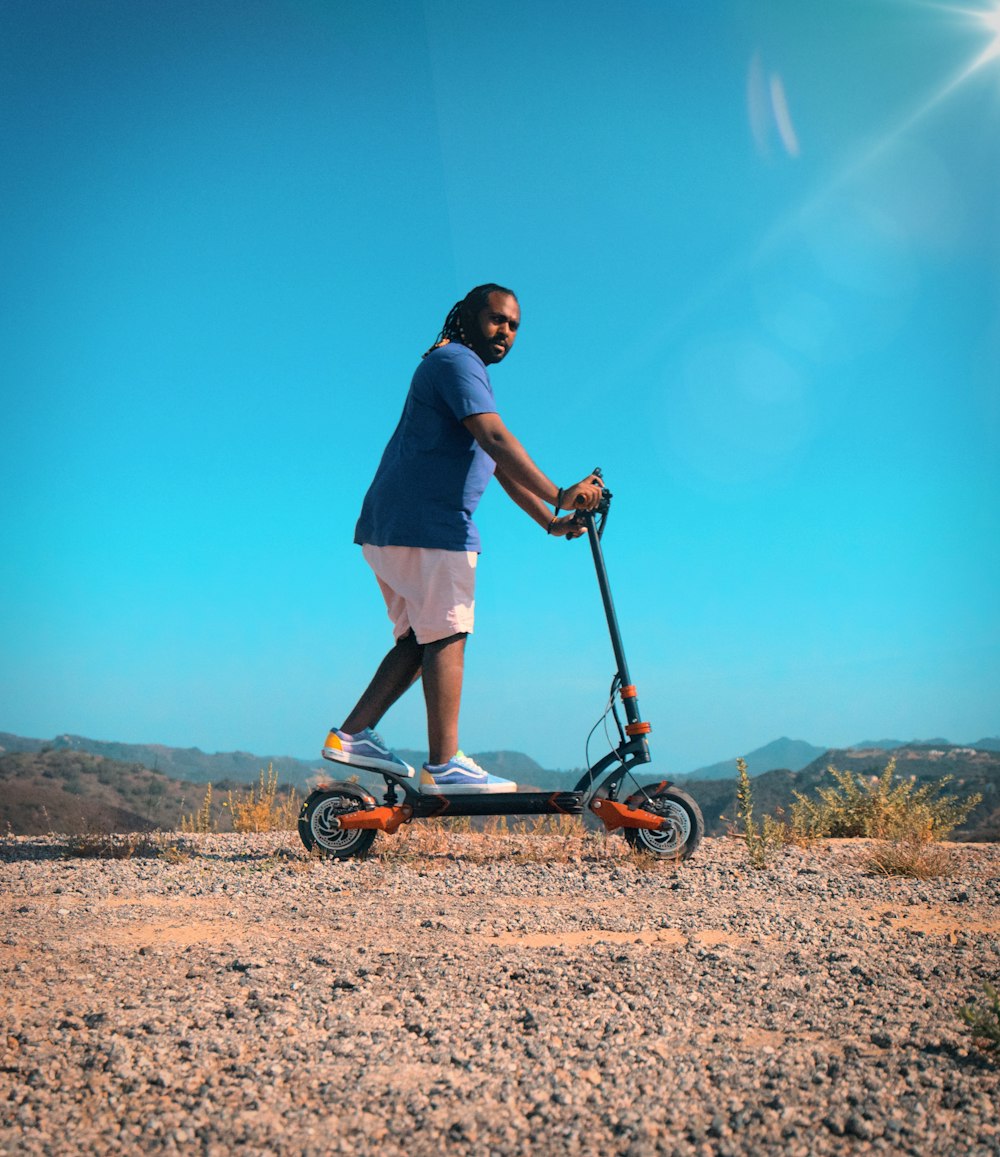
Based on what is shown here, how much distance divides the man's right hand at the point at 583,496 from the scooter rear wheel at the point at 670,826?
153 centimetres

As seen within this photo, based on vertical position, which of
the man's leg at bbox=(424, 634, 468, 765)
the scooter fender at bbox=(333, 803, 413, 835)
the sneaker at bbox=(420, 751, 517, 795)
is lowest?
the scooter fender at bbox=(333, 803, 413, 835)

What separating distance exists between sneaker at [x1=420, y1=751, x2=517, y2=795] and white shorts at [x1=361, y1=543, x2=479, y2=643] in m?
0.67

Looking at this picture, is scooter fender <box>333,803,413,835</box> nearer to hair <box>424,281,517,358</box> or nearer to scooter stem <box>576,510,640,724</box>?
scooter stem <box>576,510,640,724</box>

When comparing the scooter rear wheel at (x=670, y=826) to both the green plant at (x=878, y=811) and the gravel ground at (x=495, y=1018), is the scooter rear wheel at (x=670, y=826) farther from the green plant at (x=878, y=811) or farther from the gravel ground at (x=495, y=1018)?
the green plant at (x=878, y=811)

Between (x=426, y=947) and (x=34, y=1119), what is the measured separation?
144 cm

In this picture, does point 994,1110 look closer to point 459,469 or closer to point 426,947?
point 426,947

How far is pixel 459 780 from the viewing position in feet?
16.1

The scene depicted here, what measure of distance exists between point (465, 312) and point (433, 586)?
157cm

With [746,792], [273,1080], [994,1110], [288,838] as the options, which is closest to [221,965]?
[273,1080]

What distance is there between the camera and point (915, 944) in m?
3.39

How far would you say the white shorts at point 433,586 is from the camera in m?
4.87

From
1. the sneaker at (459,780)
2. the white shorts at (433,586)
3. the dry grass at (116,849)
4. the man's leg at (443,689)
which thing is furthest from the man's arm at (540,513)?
the dry grass at (116,849)

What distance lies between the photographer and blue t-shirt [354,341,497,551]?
4.88 metres

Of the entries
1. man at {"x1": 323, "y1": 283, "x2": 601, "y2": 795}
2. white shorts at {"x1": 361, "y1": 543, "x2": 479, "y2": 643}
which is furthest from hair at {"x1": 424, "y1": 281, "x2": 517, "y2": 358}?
white shorts at {"x1": 361, "y1": 543, "x2": 479, "y2": 643}
